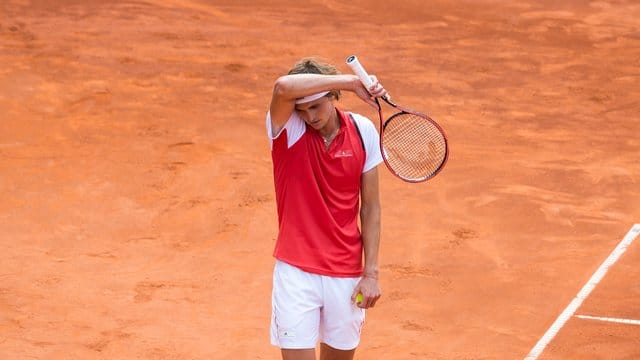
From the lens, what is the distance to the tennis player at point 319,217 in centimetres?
529

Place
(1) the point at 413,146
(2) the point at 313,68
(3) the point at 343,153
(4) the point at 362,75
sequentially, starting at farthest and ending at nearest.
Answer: (1) the point at 413,146 → (3) the point at 343,153 → (2) the point at 313,68 → (4) the point at 362,75

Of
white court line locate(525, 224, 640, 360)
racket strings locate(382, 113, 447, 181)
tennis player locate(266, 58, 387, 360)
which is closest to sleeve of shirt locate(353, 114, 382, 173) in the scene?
tennis player locate(266, 58, 387, 360)

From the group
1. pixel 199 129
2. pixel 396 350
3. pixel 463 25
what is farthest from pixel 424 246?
pixel 463 25

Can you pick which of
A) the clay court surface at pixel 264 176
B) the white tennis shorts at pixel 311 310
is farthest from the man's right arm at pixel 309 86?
the clay court surface at pixel 264 176

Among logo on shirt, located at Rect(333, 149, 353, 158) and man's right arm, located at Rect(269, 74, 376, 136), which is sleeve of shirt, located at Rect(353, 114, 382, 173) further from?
man's right arm, located at Rect(269, 74, 376, 136)

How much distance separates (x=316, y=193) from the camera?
17.4 feet

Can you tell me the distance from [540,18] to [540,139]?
4918 mm

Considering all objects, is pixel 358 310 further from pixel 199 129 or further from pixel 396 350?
pixel 199 129

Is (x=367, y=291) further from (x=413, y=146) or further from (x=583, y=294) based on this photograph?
(x=583, y=294)

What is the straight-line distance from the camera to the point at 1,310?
8.89 metres

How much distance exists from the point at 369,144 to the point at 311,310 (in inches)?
32.6

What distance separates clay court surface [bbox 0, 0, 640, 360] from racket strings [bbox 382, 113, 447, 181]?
298cm

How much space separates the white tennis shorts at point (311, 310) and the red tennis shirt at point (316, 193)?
5 centimetres

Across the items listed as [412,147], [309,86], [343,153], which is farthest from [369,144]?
[309,86]
